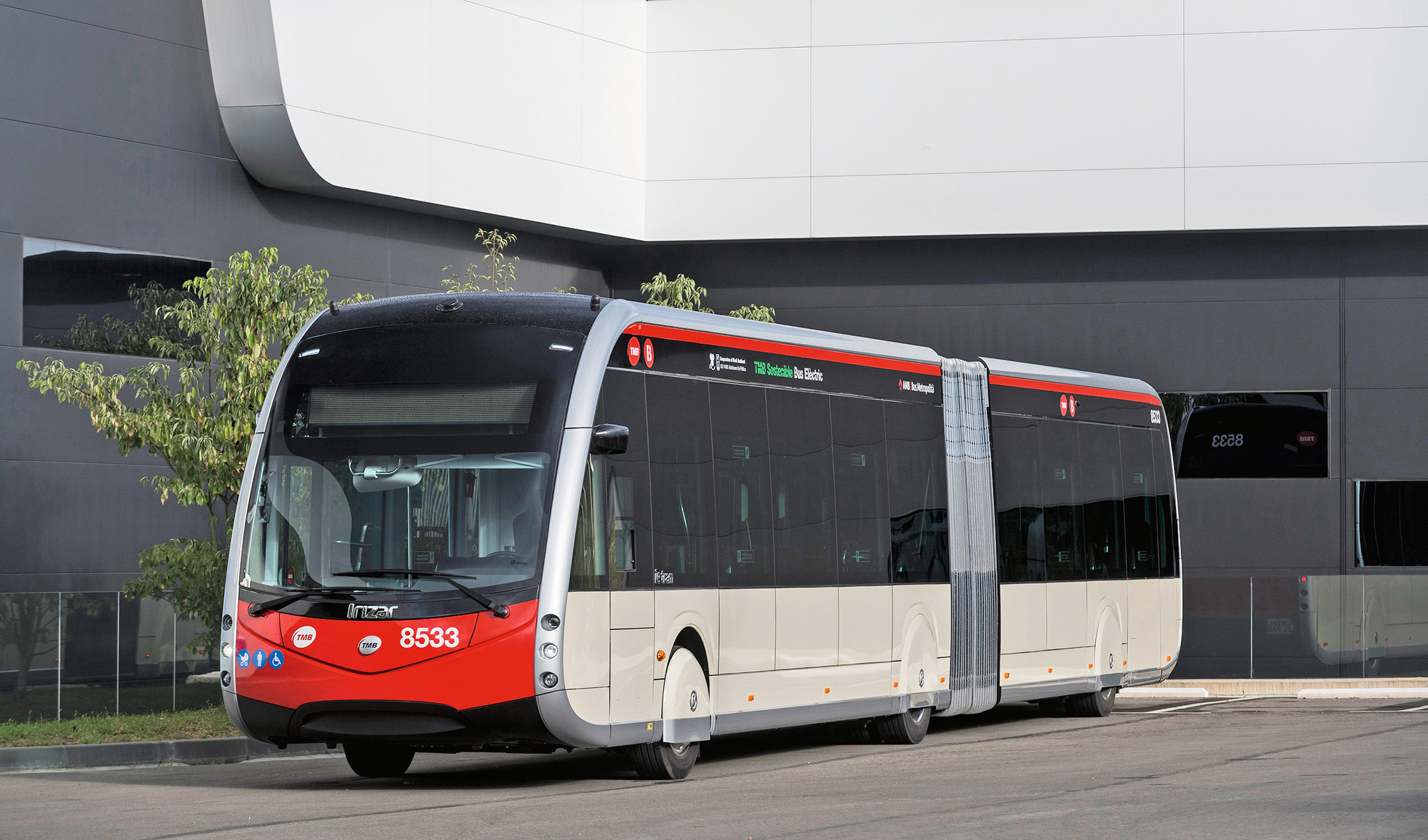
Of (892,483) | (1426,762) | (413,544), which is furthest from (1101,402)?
(413,544)

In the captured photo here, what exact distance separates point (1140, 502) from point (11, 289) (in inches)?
536

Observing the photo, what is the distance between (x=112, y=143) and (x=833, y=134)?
38.1 ft

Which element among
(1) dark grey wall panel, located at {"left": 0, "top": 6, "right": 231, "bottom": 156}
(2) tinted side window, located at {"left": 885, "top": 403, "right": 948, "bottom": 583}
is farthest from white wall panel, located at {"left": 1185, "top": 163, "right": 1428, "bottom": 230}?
(1) dark grey wall panel, located at {"left": 0, "top": 6, "right": 231, "bottom": 156}

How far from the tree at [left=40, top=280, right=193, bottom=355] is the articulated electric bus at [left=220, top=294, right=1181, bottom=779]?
10646 millimetres

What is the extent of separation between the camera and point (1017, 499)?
19.2 m

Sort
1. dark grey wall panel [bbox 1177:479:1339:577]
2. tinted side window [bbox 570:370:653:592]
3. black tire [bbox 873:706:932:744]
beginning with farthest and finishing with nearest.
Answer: dark grey wall panel [bbox 1177:479:1339:577] < black tire [bbox 873:706:932:744] < tinted side window [bbox 570:370:653:592]

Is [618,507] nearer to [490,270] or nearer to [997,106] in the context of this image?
[490,270]

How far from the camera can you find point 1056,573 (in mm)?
19750

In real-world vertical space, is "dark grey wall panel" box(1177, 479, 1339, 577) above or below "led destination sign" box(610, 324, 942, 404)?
below

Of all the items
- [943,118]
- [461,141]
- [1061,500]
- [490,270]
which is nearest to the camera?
[1061,500]

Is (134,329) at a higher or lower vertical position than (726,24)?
lower

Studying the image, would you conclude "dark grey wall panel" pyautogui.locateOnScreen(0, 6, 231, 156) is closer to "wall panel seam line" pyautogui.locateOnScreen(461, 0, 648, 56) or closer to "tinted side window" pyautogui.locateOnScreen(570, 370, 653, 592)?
"wall panel seam line" pyautogui.locateOnScreen(461, 0, 648, 56)

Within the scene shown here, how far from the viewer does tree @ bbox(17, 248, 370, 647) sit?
18.0 meters

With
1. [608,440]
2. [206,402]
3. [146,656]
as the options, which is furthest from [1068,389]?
[146,656]
